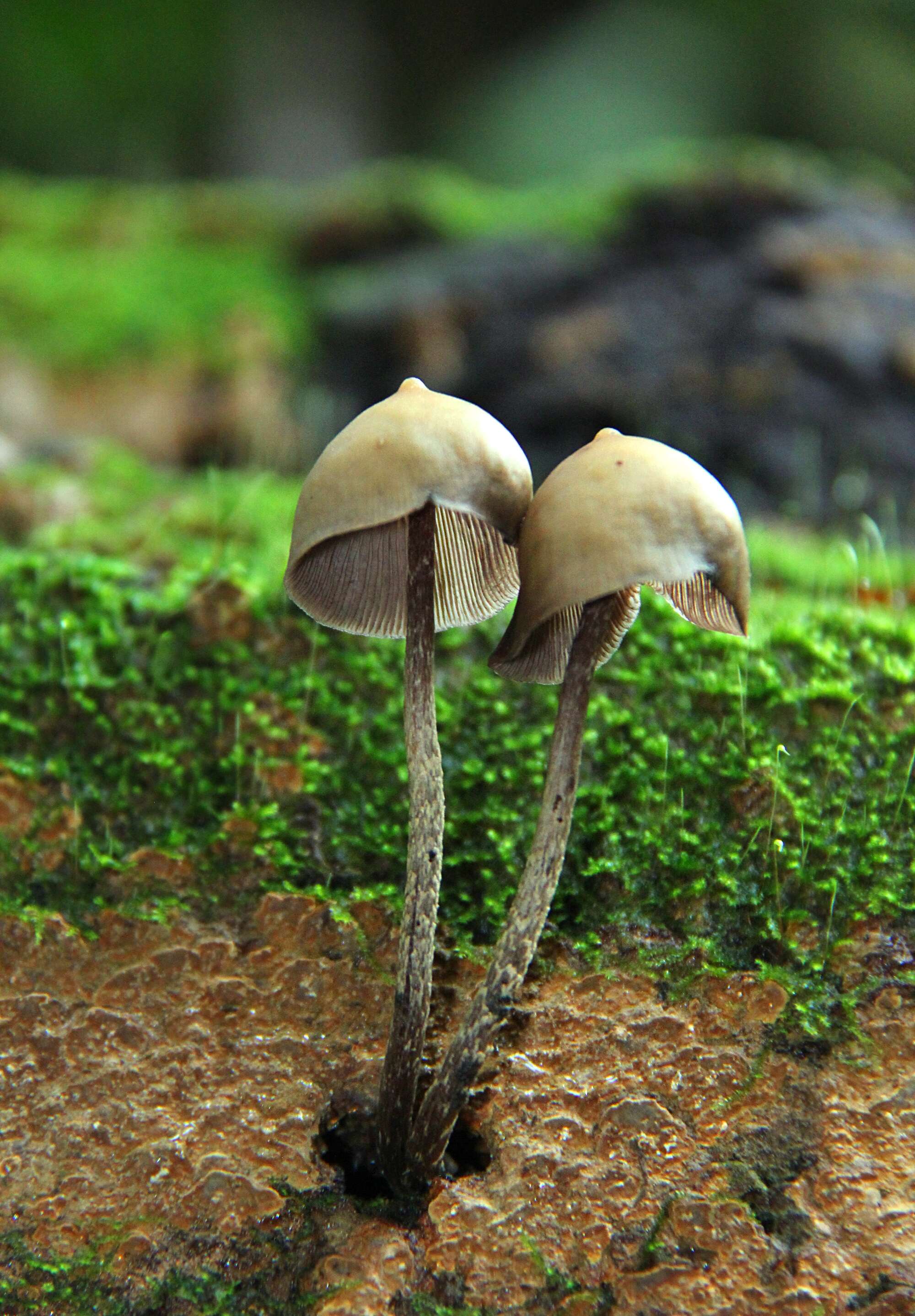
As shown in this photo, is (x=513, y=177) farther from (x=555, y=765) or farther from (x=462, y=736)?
(x=555, y=765)

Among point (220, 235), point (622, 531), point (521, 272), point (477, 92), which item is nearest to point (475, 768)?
point (622, 531)

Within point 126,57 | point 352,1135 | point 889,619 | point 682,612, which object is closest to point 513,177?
point 126,57

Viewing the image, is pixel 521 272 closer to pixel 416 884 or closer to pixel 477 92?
pixel 477 92

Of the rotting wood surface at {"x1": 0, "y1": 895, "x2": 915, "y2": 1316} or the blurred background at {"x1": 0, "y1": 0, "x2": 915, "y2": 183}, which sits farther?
the blurred background at {"x1": 0, "y1": 0, "x2": 915, "y2": 183}

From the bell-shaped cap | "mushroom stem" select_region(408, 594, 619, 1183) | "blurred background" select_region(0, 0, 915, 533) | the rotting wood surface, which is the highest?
"blurred background" select_region(0, 0, 915, 533)

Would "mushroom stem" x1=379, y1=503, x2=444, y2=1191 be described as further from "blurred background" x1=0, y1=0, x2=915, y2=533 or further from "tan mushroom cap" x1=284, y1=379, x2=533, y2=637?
"blurred background" x1=0, y1=0, x2=915, y2=533

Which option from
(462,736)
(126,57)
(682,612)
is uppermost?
(126,57)

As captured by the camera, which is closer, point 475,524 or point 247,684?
point 475,524

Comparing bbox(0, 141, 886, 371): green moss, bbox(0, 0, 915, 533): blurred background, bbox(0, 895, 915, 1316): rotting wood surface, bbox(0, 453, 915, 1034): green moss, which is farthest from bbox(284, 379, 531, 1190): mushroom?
bbox(0, 141, 886, 371): green moss
